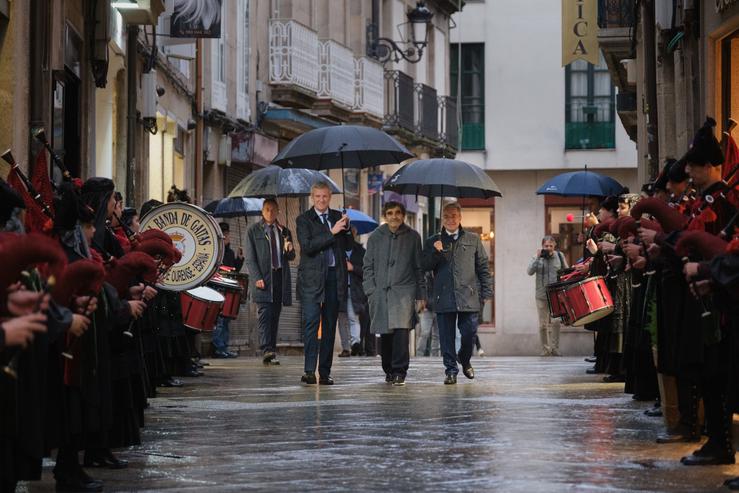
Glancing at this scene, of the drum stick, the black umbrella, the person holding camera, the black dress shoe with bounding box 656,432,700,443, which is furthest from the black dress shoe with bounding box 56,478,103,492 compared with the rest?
the person holding camera

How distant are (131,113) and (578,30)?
390 inches

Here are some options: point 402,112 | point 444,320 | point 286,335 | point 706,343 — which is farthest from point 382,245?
point 402,112

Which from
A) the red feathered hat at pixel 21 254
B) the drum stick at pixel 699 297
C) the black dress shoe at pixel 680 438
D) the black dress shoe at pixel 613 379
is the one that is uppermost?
the red feathered hat at pixel 21 254

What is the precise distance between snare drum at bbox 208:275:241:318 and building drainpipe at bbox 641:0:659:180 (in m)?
5.79

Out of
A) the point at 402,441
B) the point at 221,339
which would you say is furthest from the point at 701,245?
the point at 221,339

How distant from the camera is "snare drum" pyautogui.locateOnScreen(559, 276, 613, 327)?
18422 mm

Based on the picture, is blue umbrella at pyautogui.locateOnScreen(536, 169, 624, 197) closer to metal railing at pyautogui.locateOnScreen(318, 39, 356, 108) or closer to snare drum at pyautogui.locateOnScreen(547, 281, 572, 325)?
snare drum at pyautogui.locateOnScreen(547, 281, 572, 325)

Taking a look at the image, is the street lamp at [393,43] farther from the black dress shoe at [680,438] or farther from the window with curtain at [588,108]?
the black dress shoe at [680,438]

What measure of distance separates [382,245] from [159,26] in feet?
30.7

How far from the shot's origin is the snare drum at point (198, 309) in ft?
60.3

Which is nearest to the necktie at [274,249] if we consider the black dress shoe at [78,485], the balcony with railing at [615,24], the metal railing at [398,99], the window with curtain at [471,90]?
the balcony with railing at [615,24]

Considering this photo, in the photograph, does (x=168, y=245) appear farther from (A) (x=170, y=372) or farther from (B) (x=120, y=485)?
(A) (x=170, y=372)

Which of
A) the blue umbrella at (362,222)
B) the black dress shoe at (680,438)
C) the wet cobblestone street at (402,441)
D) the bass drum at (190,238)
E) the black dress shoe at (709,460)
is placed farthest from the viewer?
the blue umbrella at (362,222)

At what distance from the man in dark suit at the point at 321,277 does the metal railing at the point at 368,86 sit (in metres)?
20.7
